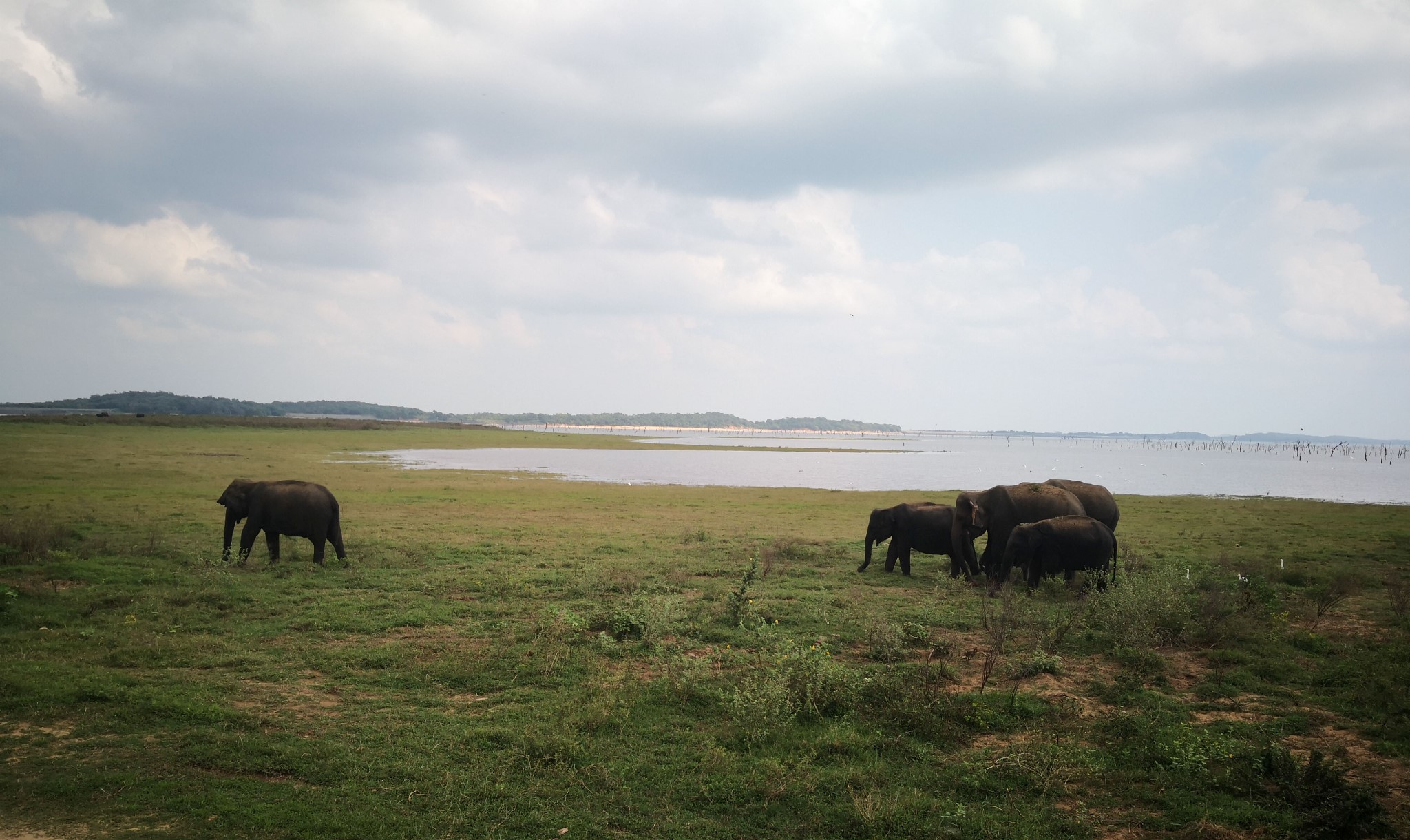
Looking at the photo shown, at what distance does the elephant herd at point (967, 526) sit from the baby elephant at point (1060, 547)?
1 cm

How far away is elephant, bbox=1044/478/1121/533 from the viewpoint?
790 inches

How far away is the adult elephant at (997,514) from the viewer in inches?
691

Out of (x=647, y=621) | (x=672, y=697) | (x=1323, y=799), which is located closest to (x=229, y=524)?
(x=647, y=621)

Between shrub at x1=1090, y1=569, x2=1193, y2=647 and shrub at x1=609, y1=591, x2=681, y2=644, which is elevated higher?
shrub at x1=1090, y1=569, x2=1193, y2=647

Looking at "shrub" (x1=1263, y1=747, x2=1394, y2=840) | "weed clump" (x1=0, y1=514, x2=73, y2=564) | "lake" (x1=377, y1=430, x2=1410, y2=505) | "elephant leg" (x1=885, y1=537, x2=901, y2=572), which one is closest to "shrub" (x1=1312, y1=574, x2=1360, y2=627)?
"shrub" (x1=1263, y1=747, x2=1394, y2=840)

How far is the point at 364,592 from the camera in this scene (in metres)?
13.9

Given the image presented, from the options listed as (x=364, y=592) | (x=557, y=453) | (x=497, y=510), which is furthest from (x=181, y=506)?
(x=557, y=453)

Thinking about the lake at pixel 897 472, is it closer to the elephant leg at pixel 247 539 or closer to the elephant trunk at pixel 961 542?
the elephant trunk at pixel 961 542

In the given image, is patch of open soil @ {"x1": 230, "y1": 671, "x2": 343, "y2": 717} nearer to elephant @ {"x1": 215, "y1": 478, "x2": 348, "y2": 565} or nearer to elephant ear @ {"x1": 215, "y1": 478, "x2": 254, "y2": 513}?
elephant @ {"x1": 215, "y1": 478, "x2": 348, "y2": 565}

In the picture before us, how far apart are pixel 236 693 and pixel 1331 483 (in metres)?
86.1

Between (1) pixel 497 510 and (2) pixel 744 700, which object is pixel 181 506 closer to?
(1) pixel 497 510

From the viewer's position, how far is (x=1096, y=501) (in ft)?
66.3

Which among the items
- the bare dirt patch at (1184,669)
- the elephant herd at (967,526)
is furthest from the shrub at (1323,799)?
the elephant herd at (967,526)

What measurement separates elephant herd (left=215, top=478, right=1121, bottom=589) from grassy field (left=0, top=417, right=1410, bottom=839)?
2.77ft
